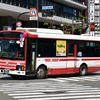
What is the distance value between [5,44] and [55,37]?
10.7 ft

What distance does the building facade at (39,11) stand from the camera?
42500 millimetres

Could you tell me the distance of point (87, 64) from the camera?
23.3m

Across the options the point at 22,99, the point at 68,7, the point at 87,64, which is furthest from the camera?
the point at 68,7

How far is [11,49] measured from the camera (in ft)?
62.2

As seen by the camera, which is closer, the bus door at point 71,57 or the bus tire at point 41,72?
the bus tire at point 41,72

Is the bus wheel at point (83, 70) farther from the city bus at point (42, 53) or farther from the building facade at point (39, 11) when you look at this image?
the building facade at point (39, 11)

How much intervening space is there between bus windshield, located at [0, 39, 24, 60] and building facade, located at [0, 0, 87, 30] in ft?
63.0

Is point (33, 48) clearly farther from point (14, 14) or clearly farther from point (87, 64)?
point (14, 14)

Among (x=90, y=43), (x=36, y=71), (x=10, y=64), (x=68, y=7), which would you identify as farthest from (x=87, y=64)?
(x=68, y=7)

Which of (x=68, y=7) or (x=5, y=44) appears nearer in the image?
(x=5, y=44)

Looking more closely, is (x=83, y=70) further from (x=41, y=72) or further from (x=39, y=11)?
(x=39, y=11)

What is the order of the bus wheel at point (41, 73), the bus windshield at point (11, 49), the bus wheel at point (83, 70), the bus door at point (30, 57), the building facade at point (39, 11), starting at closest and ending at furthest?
the bus windshield at point (11, 49) < the bus door at point (30, 57) < the bus wheel at point (41, 73) < the bus wheel at point (83, 70) < the building facade at point (39, 11)

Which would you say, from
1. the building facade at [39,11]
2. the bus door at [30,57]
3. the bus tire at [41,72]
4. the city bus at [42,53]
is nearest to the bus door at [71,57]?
the city bus at [42,53]

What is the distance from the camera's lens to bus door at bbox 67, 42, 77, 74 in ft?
71.0
